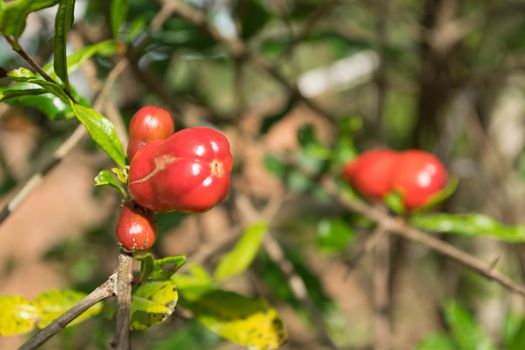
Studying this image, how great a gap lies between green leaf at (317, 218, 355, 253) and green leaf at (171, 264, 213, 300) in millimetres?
304

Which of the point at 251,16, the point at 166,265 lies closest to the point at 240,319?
the point at 166,265

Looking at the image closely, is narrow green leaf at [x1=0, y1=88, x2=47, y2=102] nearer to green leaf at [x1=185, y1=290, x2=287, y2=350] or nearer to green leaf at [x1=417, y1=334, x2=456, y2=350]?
green leaf at [x1=185, y1=290, x2=287, y2=350]

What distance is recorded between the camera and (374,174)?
1034mm

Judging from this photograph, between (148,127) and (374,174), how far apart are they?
0.55m

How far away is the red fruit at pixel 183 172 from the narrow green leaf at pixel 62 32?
11 centimetres

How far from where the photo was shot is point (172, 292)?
22.0 inches

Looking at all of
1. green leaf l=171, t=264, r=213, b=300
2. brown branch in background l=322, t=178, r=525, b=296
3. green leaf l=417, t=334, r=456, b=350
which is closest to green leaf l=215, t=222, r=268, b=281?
green leaf l=171, t=264, r=213, b=300

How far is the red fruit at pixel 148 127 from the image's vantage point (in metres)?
0.57

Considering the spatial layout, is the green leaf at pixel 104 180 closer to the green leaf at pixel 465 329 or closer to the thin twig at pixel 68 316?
the thin twig at pixel 68 316

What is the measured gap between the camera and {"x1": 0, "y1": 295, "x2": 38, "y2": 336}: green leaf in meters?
0.64

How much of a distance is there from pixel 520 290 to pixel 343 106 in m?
2.42

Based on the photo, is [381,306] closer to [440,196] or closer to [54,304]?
[440,196]

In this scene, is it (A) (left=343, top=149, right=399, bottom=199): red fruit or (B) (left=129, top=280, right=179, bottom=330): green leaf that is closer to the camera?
(B) (left=129, top=280, right=179, bottom=330): green leaf

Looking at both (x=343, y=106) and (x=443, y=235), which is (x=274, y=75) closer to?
(x=443, y=235)
